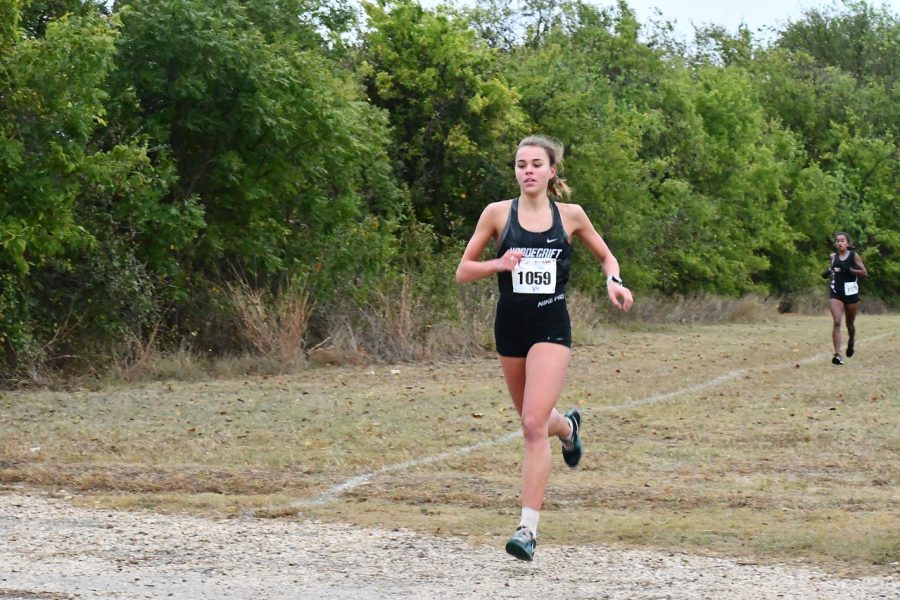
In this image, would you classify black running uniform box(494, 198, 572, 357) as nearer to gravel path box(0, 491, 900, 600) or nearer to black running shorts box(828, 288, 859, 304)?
gravel path box(0, 491, 900, 600)

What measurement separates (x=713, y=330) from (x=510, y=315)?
89.9 feet

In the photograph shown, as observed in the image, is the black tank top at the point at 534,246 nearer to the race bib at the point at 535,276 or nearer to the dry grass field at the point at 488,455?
the race bib at the point at 535,276

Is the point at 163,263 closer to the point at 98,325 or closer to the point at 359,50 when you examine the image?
the point at 98,325

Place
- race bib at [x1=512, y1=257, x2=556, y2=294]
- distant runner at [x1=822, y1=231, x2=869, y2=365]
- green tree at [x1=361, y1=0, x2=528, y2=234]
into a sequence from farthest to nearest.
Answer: green tree at [x1=361, y1=0, x2=528, y2=234], distant runner at [x1=822, y1=231, x2=869, y2=365], race bib at [x1=512, y1=257, x2=556, y2=294]

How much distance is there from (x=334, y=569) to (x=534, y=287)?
5.65 feet

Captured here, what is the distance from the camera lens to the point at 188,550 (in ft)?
24.4

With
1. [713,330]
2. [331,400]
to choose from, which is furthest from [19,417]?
[713,330]

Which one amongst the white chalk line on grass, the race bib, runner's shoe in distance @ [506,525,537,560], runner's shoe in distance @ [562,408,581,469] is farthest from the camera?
the white chalk line on grass

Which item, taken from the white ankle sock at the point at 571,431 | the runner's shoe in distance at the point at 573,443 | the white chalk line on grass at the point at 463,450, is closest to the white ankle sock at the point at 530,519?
the white ankle sock at the point at 571,431

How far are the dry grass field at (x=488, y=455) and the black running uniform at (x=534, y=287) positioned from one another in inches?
43.3

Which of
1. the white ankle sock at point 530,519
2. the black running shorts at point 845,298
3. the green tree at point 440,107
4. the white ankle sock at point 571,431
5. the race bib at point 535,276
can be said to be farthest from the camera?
the green tree at point 440,107

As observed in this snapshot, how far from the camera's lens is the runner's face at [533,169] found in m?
7.55

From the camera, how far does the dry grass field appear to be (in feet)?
27.4

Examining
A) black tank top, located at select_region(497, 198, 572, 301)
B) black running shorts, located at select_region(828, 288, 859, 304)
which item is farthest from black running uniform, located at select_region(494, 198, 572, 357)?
black running shorts, located at select_region(828, 288, 859, 304)
